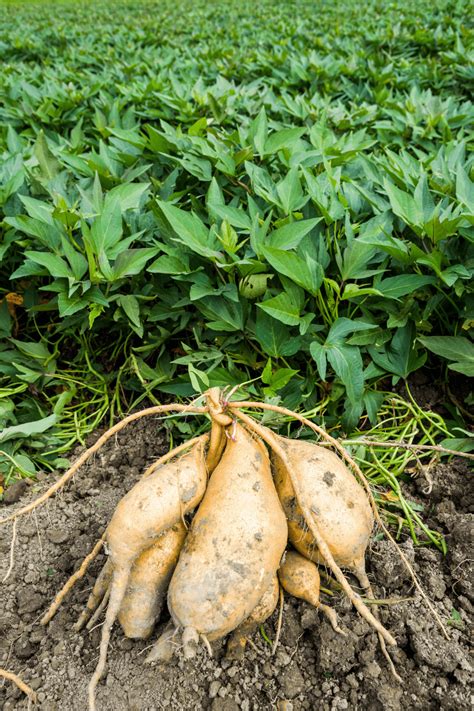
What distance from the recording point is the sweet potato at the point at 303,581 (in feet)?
4.96

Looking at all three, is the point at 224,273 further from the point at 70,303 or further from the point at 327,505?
the point at 327,505

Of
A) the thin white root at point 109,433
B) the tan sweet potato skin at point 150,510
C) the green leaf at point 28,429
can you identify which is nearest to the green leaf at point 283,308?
the thin white root at point 109,433

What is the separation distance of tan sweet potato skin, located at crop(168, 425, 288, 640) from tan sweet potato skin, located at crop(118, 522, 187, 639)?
2.9 inches

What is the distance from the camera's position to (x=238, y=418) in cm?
155

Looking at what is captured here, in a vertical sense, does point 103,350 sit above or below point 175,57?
below

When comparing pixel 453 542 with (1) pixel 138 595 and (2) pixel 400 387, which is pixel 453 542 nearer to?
(2) pixel 400 387

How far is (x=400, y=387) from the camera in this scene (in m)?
2.26

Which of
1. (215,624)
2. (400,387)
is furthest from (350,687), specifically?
(400,387)

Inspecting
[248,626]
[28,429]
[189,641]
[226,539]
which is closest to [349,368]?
[226,539]

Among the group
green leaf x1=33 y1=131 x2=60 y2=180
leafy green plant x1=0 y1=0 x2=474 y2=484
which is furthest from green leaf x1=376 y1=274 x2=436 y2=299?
green leaf x1=33 y1=131 x2=60 y2=180

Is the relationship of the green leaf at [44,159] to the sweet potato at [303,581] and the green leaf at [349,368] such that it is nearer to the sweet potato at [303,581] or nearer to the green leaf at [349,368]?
the green leaf at [349,368]

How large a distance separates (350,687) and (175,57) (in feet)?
19.0

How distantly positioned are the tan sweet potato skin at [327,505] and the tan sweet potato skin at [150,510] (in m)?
0.29

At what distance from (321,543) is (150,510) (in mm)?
456
